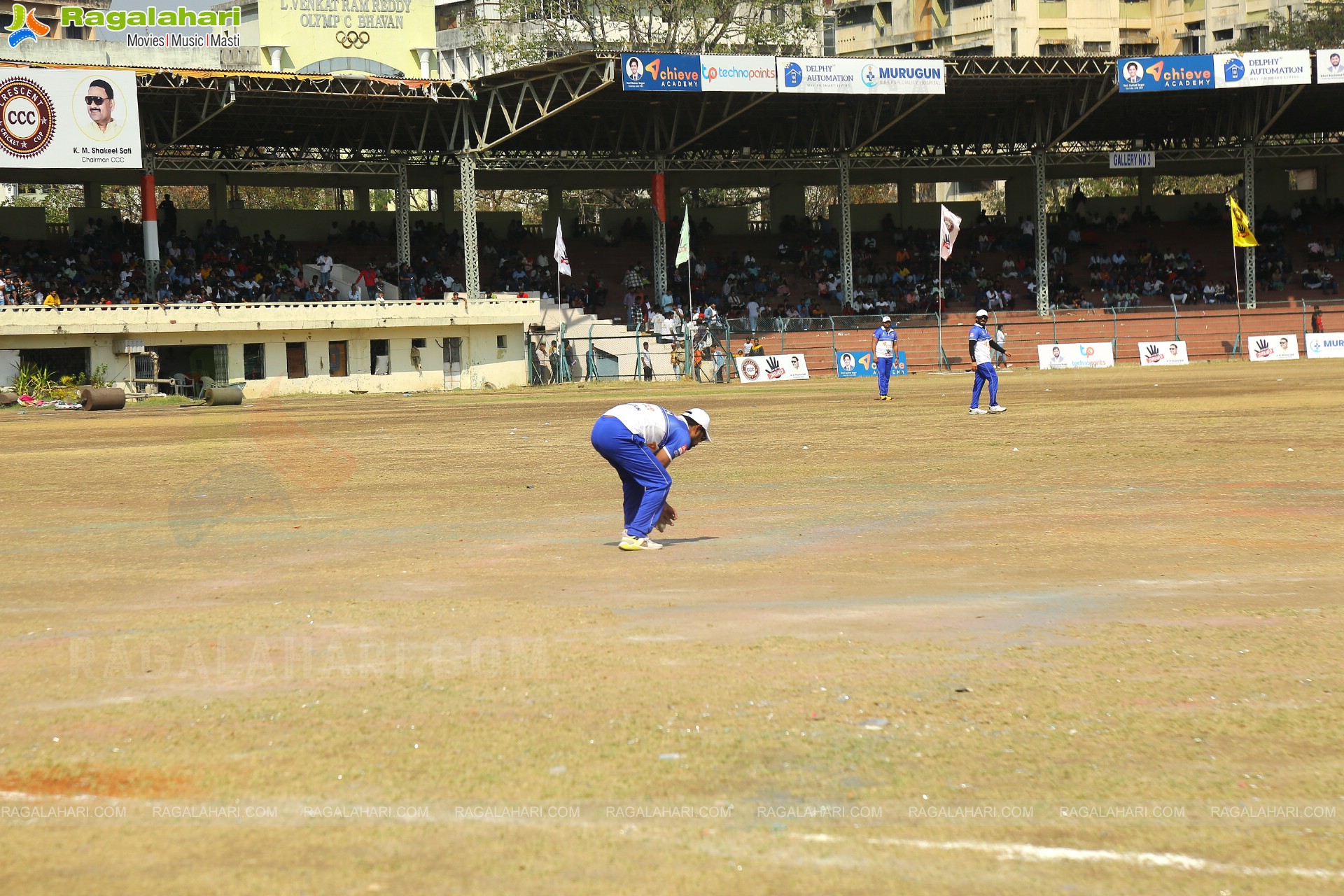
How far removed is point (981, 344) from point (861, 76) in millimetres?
29390

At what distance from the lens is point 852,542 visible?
1162cm

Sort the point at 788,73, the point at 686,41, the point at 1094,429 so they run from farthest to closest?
the point at 686,41 → the point at 788,73 → the point at 1094,429

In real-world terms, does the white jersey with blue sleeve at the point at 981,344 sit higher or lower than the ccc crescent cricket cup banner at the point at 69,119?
lower

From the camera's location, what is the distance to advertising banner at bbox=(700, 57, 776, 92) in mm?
49344

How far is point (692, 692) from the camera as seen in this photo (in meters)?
6.86

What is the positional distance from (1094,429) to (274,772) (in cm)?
1839

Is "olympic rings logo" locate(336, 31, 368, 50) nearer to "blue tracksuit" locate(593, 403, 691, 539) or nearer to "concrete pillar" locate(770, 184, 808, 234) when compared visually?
"concrete pillar" locate(770, 184, 808, 234)

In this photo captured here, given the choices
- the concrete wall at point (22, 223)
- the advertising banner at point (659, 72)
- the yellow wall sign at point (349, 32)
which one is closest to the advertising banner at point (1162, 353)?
the advertising banner at point (659, 72)

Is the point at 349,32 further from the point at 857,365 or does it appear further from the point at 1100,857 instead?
the point at 1100,857

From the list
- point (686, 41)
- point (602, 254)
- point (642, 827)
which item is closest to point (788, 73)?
point (602, 254)

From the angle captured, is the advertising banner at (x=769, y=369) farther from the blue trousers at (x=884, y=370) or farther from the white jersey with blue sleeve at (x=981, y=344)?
the white jersey with blue sleeve at (x=981, y=344)

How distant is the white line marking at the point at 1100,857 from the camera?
4.54 metres

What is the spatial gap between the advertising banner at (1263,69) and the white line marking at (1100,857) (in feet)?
177

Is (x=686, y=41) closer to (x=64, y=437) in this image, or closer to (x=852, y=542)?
(x=64, y=437)
